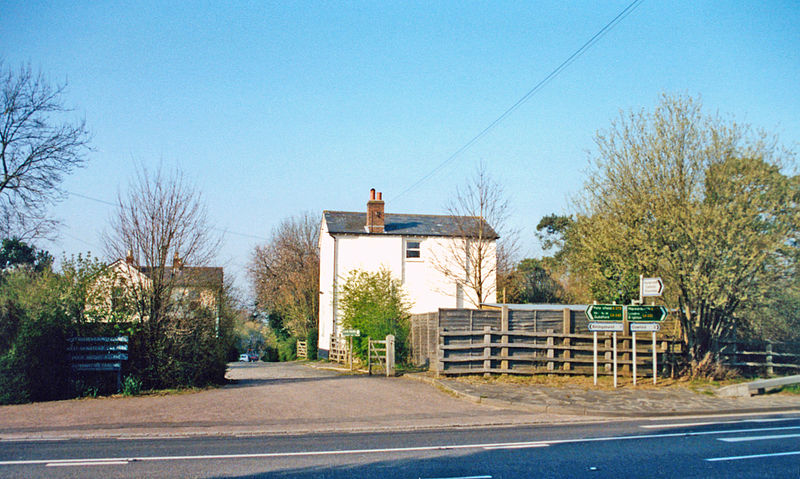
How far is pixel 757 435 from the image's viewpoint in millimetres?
9945

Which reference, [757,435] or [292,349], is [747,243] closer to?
[757,435]

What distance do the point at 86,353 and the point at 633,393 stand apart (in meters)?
13.8

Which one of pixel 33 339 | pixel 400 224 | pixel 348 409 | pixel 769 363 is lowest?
pixel 348 409

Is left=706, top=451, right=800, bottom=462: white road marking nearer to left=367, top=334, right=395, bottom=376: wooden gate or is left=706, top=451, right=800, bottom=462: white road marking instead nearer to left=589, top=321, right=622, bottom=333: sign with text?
left=589, top=321, right=622, bottom=333: sign with text

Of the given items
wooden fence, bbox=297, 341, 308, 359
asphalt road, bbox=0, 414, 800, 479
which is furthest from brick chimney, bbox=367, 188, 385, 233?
asphalt road, bbox=0, 414, 800, 479

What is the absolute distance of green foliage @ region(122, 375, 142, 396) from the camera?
15.1m

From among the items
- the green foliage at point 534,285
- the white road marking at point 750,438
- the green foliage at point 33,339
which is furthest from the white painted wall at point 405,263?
the white road marking at point 750,438

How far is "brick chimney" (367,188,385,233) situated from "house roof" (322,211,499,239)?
45cm

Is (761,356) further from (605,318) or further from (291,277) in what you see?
(291,277)

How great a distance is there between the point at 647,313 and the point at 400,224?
990 inches

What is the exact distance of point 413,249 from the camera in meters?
38.4

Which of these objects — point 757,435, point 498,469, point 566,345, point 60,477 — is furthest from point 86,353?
point 757,435

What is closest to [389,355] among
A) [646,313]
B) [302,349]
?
[646,313]

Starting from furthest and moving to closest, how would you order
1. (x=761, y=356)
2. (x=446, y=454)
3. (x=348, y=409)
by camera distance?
(x=761, y=356) < (x=348, y=409) < (x=446, y=454)
